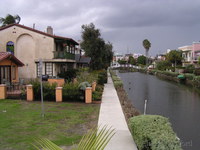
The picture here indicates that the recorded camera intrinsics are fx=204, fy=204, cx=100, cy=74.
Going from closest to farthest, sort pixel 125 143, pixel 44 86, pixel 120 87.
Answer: pixel 125 143 → pixel 44 86 → pixel 120 87

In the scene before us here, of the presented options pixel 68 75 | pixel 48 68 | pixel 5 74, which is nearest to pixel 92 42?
pixel 68 75

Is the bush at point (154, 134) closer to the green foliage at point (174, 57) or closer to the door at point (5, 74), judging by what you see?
the door at point (5, 74)

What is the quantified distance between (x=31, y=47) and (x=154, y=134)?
67.9ft

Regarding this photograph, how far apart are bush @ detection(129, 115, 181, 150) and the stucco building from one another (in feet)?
57.7

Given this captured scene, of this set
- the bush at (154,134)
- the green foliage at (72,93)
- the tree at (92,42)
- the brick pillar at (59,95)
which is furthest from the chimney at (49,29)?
the bush at (154,134)

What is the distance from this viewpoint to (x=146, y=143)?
5.29 m

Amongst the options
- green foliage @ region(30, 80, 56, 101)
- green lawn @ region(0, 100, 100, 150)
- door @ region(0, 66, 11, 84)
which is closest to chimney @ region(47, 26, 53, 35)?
door @ region(0, 66, 11, 84)

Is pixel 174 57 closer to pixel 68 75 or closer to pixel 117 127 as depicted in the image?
pixel 68 75

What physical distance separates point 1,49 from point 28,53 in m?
2.93

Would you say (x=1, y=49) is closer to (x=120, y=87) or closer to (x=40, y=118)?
(x=120, y=87)

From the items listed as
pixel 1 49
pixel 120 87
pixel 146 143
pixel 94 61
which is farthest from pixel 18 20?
pixel 146 143

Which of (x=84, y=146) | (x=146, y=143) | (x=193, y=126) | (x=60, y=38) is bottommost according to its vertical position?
(x=193, y=126)

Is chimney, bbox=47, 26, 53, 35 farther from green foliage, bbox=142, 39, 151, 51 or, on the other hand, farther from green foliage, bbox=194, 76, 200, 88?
green foliage, bbox=142, 39, 151, 51

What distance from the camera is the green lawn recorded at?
6.79 meters
